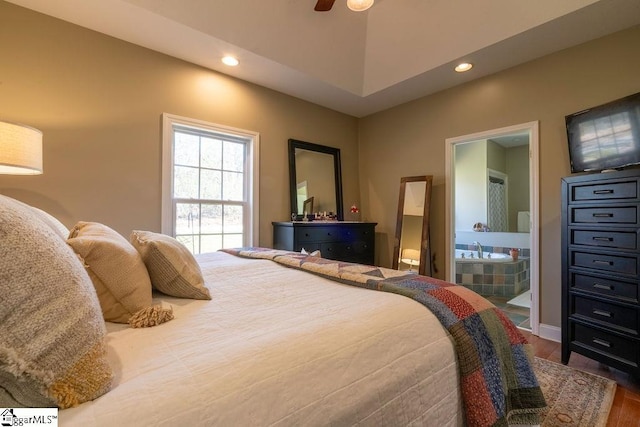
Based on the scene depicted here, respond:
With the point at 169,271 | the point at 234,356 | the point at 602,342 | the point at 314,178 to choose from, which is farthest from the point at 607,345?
the point at 314,178

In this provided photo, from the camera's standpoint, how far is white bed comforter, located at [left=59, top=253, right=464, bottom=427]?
54 cm

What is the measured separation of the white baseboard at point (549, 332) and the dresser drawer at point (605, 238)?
0.99 m

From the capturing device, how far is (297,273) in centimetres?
154

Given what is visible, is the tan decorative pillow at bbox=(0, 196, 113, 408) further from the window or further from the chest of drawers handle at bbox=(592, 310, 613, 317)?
the chest of drawers handle at bbox=(592, 310, 613, 317)

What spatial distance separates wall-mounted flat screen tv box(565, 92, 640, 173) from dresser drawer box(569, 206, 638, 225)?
448 millimetres

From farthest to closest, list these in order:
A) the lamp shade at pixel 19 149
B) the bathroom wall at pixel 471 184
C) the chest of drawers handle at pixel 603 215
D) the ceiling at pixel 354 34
→ the bathroom wall at pixel 471 184 → the ceiling at pixel 354 34 → the chest of drawers handle at pixel 603 215 → the lamp shade at pixel 19 149

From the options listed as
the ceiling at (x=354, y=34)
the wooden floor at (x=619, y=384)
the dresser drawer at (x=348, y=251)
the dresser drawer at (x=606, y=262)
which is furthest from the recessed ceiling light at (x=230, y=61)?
the wooden floor at (x=619, y=384)

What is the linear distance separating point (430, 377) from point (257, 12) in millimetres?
2877

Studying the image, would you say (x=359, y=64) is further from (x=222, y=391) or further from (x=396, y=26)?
(x=222, y=391)

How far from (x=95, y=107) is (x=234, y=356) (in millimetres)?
2606

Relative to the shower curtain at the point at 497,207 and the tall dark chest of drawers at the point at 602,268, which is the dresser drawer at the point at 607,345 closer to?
the tall dark chest of drawers at the point at 602,268

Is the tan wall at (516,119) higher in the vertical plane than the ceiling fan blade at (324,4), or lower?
lower

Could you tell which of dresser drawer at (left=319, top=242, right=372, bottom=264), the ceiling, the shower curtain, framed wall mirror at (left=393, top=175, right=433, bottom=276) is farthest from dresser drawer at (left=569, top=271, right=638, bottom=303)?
the shower curtain

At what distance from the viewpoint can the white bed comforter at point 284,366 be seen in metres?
0.54
